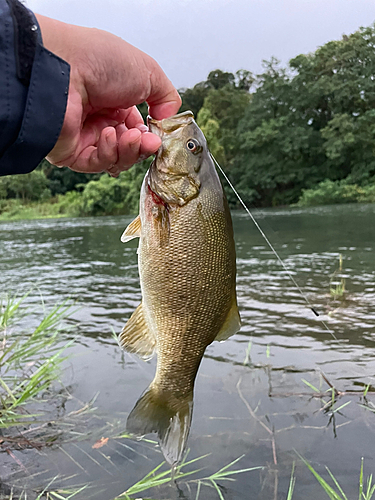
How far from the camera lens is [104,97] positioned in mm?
1796

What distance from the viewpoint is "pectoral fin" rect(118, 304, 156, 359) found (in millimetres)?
2010

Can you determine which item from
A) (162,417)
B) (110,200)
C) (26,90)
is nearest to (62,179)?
(110,200)

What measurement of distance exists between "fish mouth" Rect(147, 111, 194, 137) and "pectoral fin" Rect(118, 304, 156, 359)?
0.80 meters

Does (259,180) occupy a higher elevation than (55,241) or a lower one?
higher

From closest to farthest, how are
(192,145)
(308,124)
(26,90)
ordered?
(26,90) → (192,145) → (308,124)

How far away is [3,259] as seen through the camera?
1388 centimetres

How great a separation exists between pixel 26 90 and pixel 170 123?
670 mm

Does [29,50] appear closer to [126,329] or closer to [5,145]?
[5,145]

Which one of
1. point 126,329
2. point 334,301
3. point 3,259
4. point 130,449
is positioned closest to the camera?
point 126,329

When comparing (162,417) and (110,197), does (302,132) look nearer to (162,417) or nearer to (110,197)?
(110,197)

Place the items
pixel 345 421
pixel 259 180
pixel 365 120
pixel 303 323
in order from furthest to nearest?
pixel 259 180
pixel 365 120
pixel 303 323
pixel 345 421

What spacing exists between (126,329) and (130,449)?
1957 millimetres

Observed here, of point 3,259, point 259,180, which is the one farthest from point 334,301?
point 259,180

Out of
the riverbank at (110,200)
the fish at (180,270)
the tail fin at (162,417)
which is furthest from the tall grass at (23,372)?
the riverbank at (110,200)
